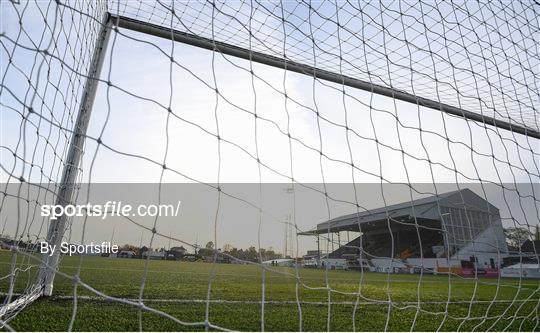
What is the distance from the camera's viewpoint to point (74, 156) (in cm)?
287

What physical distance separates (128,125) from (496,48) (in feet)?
9.20

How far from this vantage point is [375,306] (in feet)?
11.4

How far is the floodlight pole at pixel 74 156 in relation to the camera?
2.76m

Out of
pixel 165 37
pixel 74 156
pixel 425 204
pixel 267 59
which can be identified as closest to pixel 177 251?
pixel 74 156

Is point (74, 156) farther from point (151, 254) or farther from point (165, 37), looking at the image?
point (151, 254)


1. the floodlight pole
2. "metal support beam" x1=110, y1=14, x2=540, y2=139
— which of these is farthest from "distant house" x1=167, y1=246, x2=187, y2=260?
"metal support beam" x1=110, y1=14, x2=540, y2=139

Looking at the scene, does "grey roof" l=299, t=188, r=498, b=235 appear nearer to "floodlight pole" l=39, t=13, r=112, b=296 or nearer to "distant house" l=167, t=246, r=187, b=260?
"distant house" l=167, t=246, r=187, b=260

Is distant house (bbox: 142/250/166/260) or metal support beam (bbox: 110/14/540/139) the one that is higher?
metal support beam (bbox: 110/14/540/139)

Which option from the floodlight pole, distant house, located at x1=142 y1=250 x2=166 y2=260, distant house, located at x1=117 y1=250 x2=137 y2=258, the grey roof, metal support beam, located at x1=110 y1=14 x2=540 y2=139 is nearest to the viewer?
distant house, located at x1=142 y1=250 x2=166 y2=260

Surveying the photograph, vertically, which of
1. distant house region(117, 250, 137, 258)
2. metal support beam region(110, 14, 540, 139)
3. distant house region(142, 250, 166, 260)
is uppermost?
metal support beam region(110, 14, 540, 139)

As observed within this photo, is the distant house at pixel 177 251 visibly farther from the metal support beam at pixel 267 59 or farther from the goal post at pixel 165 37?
the metal support beam at pixel 267 59

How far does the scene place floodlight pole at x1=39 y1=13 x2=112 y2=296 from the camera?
276 centimetres

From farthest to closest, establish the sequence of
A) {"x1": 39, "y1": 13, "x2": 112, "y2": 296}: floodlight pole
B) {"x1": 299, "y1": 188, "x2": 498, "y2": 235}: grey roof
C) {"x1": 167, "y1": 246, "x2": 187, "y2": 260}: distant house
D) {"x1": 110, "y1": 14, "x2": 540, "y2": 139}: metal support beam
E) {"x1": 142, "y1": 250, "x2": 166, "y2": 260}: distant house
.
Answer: {"x1": 167, "y1": 246, "x2": 187, "y2": 260}: distant house, {"x1": 39, "y1": 13, "x2": 112, "y2": 296}: floodlight pole, {"x1": 110, "y1": 14, "x2": 540, "y2": 139}: metal support beam, {"x1": 299, "y1": 188, "x2": 498, "y2": 235}: grey roof, {"x1": 142, "y1": 250, "x2": 166, "y2": 260}: distant house

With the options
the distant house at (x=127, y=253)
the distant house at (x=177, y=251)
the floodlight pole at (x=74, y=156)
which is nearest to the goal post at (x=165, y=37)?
the floodlight pole at (x=74, y=156)
